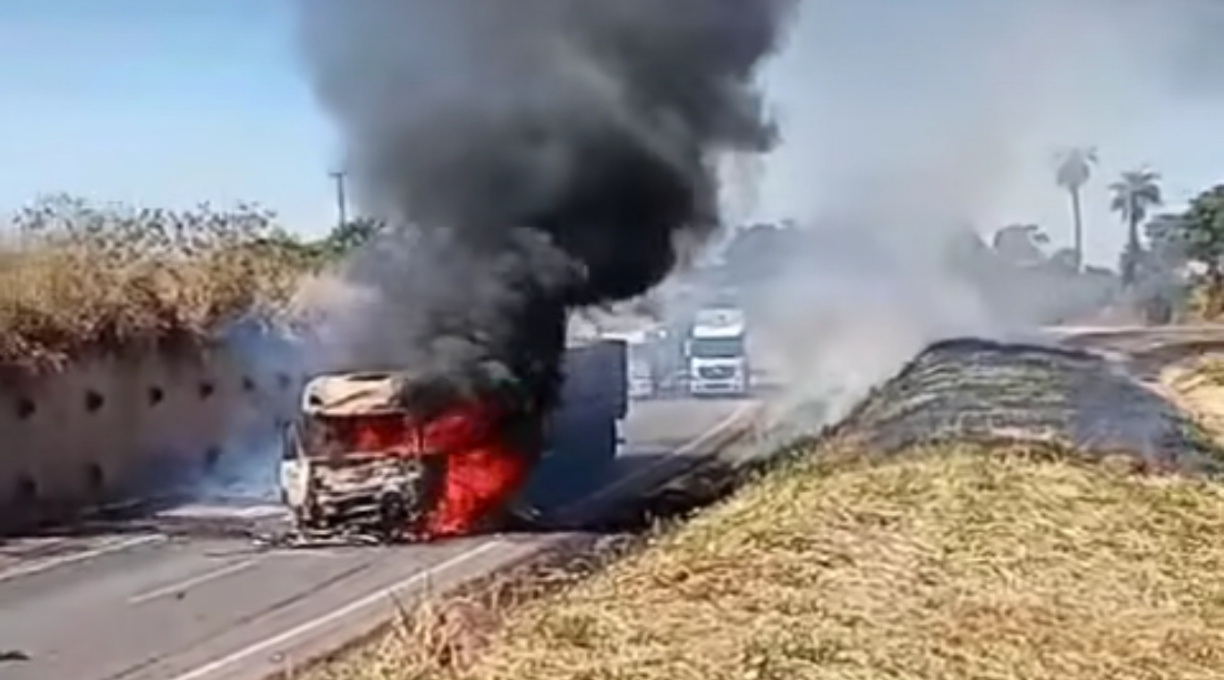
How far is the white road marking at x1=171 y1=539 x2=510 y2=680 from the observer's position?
52.5 ft

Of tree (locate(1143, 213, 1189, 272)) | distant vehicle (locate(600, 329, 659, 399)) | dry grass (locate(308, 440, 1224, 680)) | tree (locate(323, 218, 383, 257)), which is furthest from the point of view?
tree (locate(1143, 213, 1189, 272))

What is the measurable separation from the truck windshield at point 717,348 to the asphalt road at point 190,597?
26514mm

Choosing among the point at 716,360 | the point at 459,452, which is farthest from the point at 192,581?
the point at 716,360

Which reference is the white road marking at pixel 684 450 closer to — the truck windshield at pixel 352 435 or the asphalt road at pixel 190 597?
the truck windshield at pixel 352 435

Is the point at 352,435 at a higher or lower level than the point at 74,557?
higher

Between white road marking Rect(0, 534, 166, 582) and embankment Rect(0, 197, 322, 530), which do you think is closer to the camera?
white road marking Rect(0, 534, 166, 582)

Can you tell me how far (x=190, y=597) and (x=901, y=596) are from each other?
9722mm

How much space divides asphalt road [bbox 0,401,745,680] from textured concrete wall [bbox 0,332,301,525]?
11.9 feet

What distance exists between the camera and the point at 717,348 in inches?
2042

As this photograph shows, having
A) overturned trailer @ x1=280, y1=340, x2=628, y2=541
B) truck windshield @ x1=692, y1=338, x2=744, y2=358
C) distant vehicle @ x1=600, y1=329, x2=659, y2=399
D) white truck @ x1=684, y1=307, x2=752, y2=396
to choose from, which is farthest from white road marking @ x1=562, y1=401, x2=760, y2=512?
distant vehicle @ x1=600, y1=329, x2=659, y2=399

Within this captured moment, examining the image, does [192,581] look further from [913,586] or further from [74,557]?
[913,586]

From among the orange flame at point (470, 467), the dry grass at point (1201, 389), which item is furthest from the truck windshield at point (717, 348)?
the orange flame at point (470, 467)

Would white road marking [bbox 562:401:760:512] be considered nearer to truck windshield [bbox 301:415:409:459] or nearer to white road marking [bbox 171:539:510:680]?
truck windshield [bbox 301:415:409:459]

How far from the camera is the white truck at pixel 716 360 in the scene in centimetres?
5150
